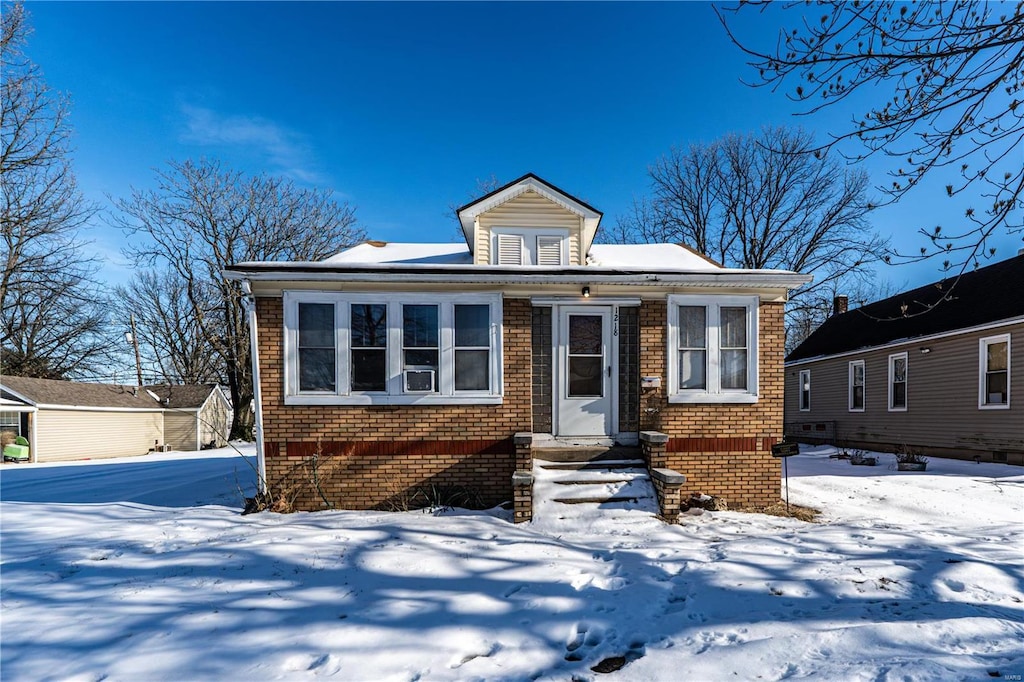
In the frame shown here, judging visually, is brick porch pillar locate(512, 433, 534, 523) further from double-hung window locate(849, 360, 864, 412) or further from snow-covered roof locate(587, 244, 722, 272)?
double-hung window locate(849, 360, 864, 412)

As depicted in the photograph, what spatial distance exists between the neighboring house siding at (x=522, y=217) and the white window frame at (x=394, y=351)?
2338 millimetres

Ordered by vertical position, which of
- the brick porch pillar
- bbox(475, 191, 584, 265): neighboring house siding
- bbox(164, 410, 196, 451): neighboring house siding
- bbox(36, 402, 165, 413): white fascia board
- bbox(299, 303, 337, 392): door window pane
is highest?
bbox(475, 191, 584, 265): neighboring house siding

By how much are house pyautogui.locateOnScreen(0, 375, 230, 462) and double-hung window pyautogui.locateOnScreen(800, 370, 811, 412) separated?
858 inches

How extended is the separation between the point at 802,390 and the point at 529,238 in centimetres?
1613

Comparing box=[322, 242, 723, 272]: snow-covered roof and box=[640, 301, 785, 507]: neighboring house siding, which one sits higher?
box=[322, 242, 723, 272]: snow-covered roof

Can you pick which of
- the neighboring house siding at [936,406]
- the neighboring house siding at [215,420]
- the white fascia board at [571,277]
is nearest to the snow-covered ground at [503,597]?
the white fascia board at [571,277]

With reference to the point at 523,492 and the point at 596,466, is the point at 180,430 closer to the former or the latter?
the point at 523,492

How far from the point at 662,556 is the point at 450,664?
2.64 metres

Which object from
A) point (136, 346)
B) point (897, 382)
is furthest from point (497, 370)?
point (136, 346)

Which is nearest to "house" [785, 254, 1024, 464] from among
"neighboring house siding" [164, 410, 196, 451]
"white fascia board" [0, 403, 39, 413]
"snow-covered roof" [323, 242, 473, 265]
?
"snow-covered roof" [323, 242, 473, 265]

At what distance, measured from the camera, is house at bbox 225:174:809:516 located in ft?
21.7

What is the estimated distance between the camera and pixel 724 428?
6.97m

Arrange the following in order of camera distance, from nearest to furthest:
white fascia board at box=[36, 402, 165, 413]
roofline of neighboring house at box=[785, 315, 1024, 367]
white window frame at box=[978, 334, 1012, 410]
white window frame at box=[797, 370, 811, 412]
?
roofline of neighboring house at box=[785, 315, 1024, 367] → white window frame at box=[978, 334, 1012, 410] → white fascia board at box=[36, 402, 165, 413] → white window frame at box=[797, 370, 811, 412]

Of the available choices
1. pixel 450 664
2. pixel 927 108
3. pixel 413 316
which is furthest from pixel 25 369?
pixel 927 108
